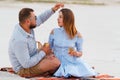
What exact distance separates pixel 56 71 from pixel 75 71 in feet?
0.77

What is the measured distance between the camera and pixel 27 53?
24.2 feet

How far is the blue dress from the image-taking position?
7.54 meters

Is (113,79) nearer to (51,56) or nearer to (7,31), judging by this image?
(51,56)

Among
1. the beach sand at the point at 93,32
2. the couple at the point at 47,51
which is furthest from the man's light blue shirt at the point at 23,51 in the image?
the beach sand at the point at 93,32

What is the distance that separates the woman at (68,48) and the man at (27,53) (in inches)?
5.3

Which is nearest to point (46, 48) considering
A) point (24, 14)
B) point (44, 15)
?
point (24, 14)

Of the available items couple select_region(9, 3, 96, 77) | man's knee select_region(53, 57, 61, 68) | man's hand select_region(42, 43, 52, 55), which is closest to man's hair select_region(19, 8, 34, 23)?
couple select_region(9, 3, 96, 77)

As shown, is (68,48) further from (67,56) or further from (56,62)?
(56,62)

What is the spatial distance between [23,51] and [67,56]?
1.95 feet

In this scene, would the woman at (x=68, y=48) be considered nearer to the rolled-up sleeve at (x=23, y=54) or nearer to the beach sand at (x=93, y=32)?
the rolled-up sleeve at (x=23, y=54)

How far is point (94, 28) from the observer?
15.3 m

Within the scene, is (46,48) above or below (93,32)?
above

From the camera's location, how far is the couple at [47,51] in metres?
7.43

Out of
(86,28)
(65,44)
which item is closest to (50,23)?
(86,28)
